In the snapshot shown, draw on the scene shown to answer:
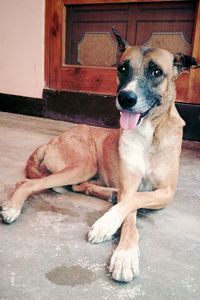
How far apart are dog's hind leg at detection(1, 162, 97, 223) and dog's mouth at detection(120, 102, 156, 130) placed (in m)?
0.45

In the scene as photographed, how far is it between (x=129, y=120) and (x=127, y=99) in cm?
15

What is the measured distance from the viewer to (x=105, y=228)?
158cm

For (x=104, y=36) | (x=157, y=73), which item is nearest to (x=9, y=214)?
(x=157, y=73)

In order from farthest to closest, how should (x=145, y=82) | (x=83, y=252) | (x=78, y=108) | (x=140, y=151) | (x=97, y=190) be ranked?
(x=78, y=108)
(x=97, y=190)
(x=140, y=151)
(x=145, y=82)
(x=83, y=252)

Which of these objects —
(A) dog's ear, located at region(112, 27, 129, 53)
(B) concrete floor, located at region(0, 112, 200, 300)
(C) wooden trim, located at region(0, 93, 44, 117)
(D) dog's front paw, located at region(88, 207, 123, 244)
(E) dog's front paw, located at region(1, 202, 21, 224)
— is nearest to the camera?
(B) concrete floor, located at region(0, 112, 200, 300)

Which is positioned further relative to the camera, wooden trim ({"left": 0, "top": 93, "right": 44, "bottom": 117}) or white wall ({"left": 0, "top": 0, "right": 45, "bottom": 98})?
wooden trim ({"left": 0, "top": 93, "right": 44, "bottom": 117})

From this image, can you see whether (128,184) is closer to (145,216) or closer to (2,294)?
(145,216)

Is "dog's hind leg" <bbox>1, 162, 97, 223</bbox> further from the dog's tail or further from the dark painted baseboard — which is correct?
the dark painted baseboard

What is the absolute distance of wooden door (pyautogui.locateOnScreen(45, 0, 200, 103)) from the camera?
3.65m

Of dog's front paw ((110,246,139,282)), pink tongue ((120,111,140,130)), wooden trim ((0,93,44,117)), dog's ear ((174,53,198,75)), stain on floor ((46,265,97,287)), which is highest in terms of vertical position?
dog's ear ((174,53,198,75))

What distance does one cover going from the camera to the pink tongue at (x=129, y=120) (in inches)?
72.3

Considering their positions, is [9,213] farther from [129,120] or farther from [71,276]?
[129,120]

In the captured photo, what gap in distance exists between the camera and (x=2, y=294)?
1189 mm

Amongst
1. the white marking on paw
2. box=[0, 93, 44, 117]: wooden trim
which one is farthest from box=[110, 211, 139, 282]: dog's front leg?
box=[0, 93, 44, 117]: wooden trim
